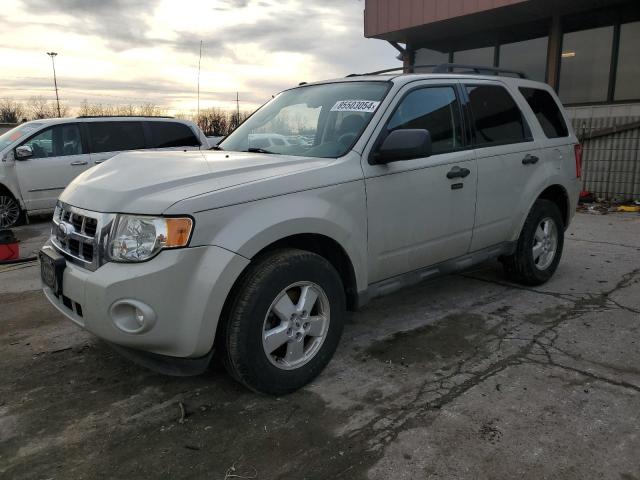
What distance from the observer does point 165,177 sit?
2834mm

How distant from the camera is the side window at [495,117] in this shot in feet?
13.8

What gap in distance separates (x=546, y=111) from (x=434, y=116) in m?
1.76

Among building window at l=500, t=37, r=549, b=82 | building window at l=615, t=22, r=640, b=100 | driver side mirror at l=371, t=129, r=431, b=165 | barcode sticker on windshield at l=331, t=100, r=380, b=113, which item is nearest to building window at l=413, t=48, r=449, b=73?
building window at l=500, t=37, r=549, b=82

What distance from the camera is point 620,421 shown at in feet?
8.85

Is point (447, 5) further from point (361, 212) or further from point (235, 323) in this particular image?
point (235, 323)

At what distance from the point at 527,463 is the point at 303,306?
1354mm

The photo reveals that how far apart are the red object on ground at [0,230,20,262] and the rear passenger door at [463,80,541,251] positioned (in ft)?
17.0

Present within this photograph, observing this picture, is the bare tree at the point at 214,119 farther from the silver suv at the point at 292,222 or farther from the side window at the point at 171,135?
the silver suv at the point at 292,222

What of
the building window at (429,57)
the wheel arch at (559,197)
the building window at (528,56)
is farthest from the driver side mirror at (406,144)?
the building window at (429,57)

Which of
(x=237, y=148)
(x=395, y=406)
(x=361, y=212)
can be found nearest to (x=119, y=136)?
(x=237, y=148)

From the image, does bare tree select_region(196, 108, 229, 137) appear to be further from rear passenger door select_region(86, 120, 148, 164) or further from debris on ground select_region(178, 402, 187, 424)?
debris on ground select_region(178, 402, 187, 424)

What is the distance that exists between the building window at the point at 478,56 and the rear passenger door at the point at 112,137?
8.31 meters

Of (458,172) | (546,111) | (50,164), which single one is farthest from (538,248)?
(50,164)

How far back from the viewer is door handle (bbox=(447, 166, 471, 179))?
3802mm
